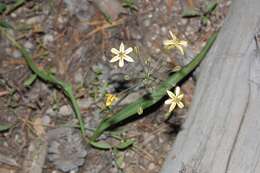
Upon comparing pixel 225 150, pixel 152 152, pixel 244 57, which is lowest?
pixel 225 150

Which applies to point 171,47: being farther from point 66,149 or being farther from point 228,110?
point 66,149

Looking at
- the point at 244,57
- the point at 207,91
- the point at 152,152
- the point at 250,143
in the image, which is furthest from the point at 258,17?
the point at 152,152

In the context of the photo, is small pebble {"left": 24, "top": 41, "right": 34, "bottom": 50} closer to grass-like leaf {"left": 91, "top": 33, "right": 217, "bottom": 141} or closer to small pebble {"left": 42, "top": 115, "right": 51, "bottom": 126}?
small pebble {"left": 42, "top": 115, "right": 51, "bottom": 126}

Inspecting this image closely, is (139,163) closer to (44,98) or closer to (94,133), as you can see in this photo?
(94,133)

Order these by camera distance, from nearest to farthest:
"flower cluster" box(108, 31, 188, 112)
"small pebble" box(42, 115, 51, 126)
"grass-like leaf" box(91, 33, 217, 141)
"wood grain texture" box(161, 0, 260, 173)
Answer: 1. "wood grain texture" box(161, 0, 260, 173)
2. "flower cluster" box(108, 31, 188, 112)
3. "grass-like leaf" box(91, 33, 217, 141)
4. "small pebble" box(42, 115, 51, 126)

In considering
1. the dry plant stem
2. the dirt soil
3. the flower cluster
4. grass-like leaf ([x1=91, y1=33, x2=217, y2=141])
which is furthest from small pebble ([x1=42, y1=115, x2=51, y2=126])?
the flower cluster

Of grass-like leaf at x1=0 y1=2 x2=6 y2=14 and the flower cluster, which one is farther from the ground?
grass-like leaf at x1=0 y1=2 x2=6 y2=14
